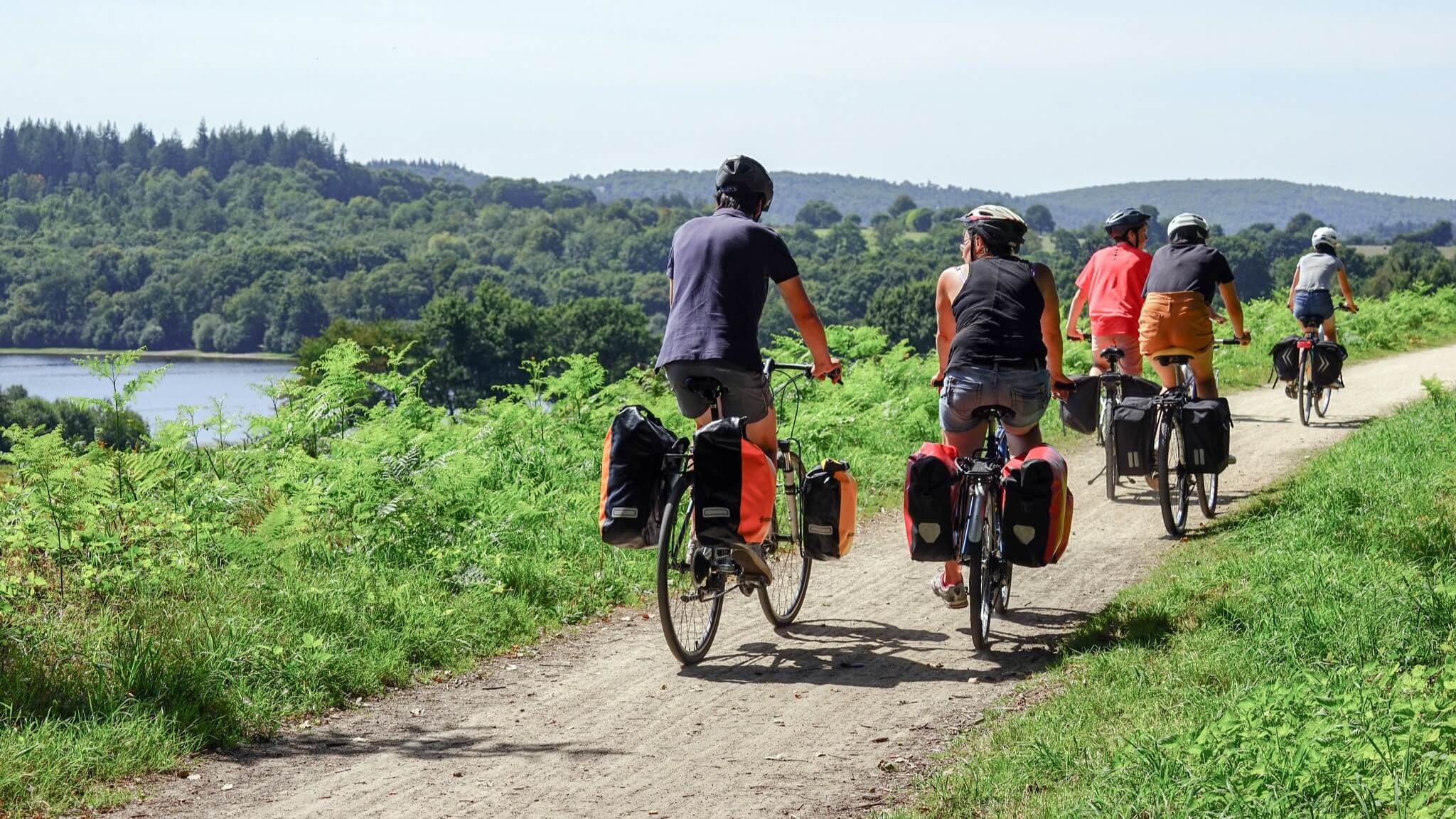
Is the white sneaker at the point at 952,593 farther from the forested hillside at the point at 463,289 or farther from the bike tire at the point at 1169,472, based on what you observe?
the forested hillside at the point at 463,289

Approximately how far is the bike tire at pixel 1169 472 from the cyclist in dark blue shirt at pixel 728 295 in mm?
3641

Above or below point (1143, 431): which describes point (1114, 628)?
below

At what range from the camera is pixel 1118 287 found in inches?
401

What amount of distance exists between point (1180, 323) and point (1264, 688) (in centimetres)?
532

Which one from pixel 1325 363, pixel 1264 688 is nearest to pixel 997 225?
pixel 1264 688

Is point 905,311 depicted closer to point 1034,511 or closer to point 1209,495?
point 1209,495

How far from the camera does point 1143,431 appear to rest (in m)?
8.75

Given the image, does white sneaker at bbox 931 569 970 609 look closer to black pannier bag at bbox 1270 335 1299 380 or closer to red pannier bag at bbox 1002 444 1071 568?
red pannier bag at bbox 1002 444 1071 568

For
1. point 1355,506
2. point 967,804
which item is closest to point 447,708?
point 967,804

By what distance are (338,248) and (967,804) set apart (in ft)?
542

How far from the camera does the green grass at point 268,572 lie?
503 centimetres

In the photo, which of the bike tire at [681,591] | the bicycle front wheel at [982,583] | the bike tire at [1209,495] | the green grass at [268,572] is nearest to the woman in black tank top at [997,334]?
the bicycle front wheel at [982,583]

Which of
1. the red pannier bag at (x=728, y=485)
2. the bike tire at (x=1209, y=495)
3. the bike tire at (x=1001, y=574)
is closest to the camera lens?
the red pannier bag at (x=728, y=485)

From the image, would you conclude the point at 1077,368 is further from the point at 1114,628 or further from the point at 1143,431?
the point at 1114,628
